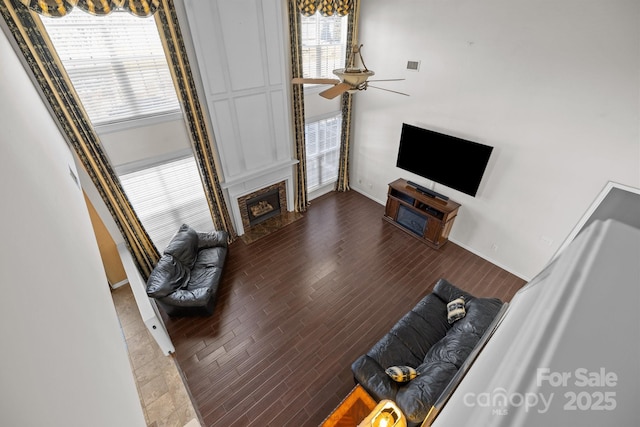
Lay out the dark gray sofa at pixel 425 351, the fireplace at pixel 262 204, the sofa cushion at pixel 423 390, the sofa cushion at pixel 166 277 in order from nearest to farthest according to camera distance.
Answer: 1. the sofa cushion at pixel 423 390
2. the dark gray sofa at pixel 425 351
3. the sofa cushion at pixel 166 277
4. the fireplace at pixel 262 204

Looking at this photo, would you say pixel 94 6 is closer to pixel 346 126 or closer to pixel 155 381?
pixel 155 381

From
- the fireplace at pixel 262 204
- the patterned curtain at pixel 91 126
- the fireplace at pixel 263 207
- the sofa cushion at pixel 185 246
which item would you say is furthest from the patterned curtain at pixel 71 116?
the fireplace at pixel 263 207

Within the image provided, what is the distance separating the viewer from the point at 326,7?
15.4 feet

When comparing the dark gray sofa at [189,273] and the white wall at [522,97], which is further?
the dark gray sofa at [189,273]

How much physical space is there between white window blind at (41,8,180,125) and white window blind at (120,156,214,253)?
2.63ft

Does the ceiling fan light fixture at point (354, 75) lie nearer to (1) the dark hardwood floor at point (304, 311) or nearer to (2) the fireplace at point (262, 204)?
(1) the dark hardwood floor at point (304, 311)

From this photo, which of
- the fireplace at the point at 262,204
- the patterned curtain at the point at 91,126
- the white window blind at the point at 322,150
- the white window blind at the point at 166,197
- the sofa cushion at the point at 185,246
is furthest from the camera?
the white window blind at the point at 322,150

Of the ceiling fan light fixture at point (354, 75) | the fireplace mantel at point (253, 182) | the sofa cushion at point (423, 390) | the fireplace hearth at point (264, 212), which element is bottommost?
the fireplace hearth at point (264, 212)

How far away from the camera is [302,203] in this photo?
6.29 meters

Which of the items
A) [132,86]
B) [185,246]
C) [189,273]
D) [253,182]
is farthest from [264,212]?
[132,86]

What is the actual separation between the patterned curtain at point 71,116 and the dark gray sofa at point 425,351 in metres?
3.63

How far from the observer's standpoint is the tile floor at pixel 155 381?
3.16 m

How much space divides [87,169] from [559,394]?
4.61 metres

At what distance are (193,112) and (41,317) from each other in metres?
3.90
